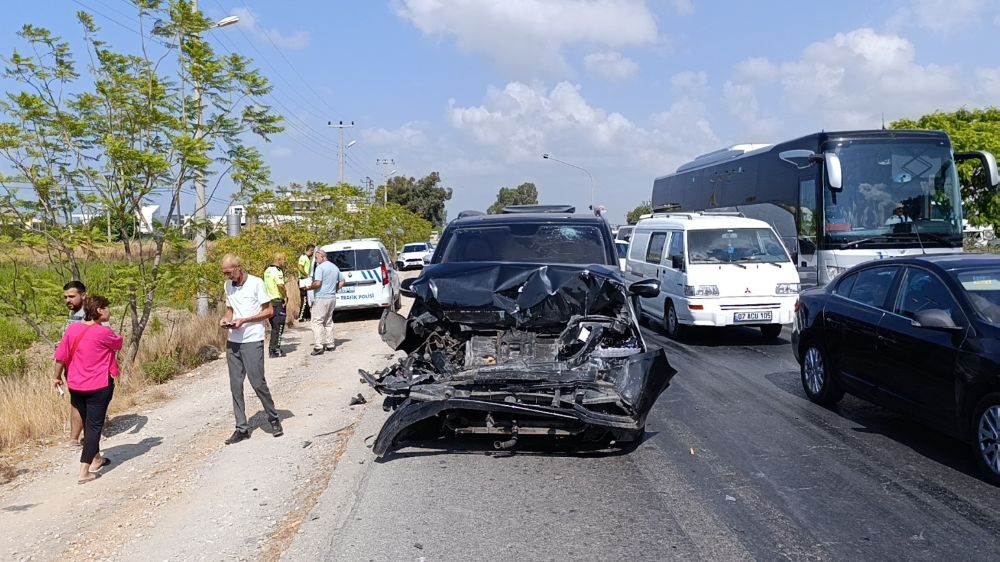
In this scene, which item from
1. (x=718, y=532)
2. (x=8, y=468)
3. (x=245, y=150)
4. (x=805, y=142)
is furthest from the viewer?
(x=805, y=142)

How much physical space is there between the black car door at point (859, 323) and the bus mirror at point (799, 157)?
7411 mm

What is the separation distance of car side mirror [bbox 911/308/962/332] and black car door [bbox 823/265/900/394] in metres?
0.98

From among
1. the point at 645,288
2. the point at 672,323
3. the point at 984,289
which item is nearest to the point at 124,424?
the point at 645,288

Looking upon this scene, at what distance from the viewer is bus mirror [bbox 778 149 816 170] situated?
1496 cm

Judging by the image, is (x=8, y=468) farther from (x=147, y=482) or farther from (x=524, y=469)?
(x=524, y=469)

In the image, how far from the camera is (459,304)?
7582mm

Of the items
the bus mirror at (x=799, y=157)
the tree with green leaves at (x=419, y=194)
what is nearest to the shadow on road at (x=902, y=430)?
the bus mirror at (x=799, y=157)

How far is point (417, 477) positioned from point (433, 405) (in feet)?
1.87

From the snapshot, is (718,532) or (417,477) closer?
(718,532)

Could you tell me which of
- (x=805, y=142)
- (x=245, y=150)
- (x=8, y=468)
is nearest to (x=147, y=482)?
(x=8, y=468)

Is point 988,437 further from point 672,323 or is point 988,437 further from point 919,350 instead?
point 672,323

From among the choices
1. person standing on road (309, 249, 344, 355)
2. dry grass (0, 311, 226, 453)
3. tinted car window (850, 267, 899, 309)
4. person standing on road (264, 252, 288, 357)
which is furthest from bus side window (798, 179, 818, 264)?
dry grass (0, 311, 226, 453)

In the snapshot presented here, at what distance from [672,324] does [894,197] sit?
472cm

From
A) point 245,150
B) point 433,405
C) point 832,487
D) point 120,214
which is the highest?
point 245,150
